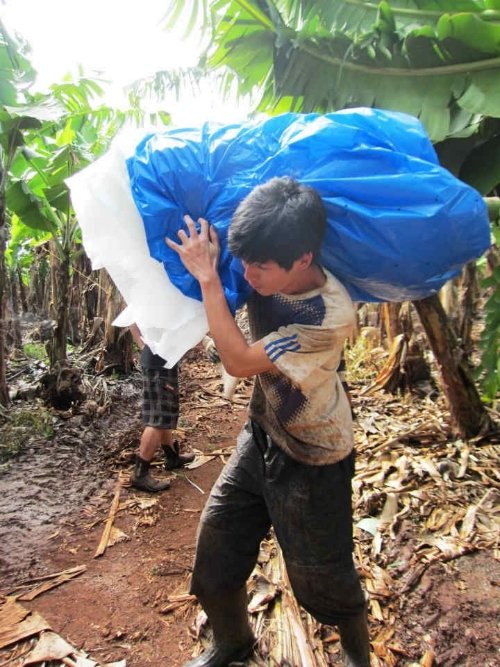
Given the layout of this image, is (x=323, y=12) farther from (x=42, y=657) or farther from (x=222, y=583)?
(x=42, y=657)

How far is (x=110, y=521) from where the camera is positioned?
2.99m

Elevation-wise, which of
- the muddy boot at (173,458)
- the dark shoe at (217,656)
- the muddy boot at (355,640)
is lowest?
the muddy boot at (173,458)

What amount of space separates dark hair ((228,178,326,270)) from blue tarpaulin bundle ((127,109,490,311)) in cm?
9

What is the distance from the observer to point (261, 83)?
2859 millimetres

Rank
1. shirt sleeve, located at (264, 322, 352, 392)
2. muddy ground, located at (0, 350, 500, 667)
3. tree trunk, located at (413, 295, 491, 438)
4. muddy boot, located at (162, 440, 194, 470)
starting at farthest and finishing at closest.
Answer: muddy boot, located at (162, 440, 194, 470), tree trunk, located at (413, 295, 491, 438), muddy ground, located at (0, 350, 500, 667), shirt sleeve, located at (264, 322, 352, 392)

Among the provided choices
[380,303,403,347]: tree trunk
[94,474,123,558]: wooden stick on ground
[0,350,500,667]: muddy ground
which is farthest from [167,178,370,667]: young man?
[380,303,403,347]: tree trunk

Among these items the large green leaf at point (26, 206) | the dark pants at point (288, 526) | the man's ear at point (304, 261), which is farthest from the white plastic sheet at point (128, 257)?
the large green leaf at point (26, 206)

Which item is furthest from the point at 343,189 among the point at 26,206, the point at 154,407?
the point at 26,206

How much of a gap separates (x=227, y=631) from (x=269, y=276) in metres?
1.46

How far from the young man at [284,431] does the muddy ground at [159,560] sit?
0.39 meters

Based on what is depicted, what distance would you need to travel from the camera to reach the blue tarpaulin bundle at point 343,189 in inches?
47.7

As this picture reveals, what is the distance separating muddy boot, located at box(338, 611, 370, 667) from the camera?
5.56 ft

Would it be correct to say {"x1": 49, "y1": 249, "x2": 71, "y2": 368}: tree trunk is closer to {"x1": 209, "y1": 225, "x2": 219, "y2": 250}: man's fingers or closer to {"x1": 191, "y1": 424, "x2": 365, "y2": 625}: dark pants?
{"x1": 191, "y1": 424, "x2": 365, "y2": 625}: dark pants

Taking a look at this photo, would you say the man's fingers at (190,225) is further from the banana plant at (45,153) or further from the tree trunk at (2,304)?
the tree trunk at (2,304)
